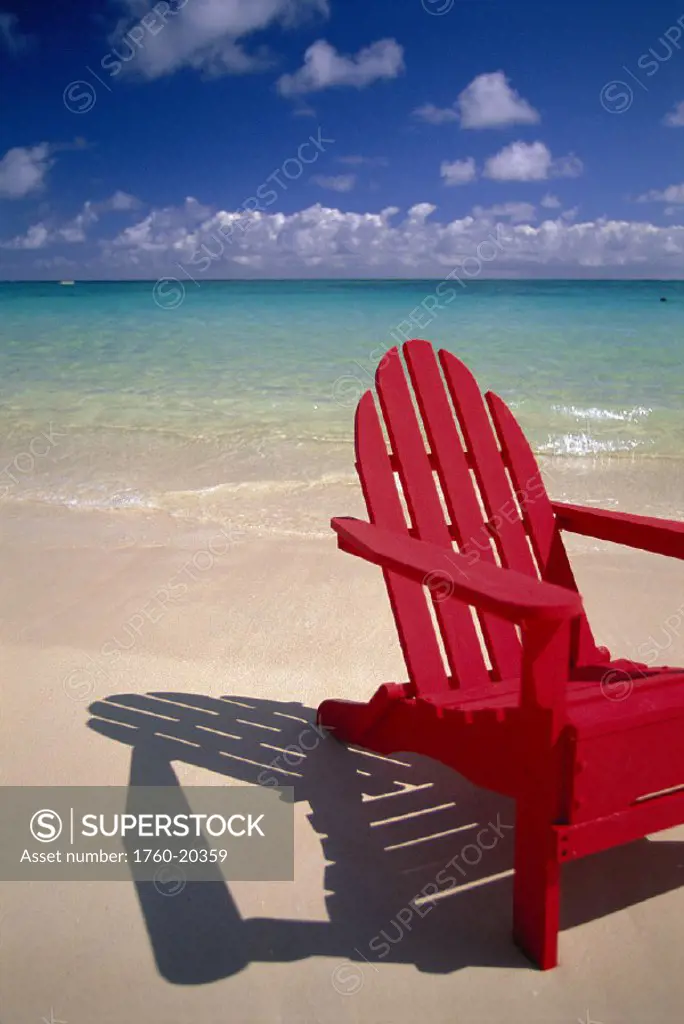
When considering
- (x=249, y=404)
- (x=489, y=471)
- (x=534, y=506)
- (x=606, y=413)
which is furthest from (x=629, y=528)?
(x=249, y=404)

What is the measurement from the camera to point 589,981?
5.66ft

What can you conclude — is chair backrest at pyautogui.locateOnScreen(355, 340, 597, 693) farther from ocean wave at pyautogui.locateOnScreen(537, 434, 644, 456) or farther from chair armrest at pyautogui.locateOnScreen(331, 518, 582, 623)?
ocean wave at pyautogui.locateOnScreen(537, 434, 644, 456)

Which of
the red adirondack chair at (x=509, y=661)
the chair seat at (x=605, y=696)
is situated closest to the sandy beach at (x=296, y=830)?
the red adirondack chair at (x=509, y=661)

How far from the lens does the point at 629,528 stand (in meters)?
2.39

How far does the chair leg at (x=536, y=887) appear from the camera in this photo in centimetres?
167

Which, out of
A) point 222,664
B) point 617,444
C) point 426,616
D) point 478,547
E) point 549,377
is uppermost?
point 549,377

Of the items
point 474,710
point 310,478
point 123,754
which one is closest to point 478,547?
point 474,710

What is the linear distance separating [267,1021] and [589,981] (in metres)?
0.69

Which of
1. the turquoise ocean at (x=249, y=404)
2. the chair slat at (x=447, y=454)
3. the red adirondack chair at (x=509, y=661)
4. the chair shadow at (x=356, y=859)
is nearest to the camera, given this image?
the red adirondack chair at (x=509, y=661)

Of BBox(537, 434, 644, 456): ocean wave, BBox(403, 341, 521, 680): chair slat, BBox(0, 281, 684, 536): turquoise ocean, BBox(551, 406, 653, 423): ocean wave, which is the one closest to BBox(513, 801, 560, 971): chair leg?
BBox(403, 341, 521, 680): chair slat

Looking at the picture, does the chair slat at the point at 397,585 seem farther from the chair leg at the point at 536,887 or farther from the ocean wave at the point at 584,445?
the ocean wave at the point at 584,445

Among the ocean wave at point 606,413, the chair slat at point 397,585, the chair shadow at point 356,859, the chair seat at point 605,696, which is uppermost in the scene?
the ocean wave at point 606,413

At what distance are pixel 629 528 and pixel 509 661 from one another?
54cm

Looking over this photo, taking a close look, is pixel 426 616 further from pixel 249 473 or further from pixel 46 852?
pixel 249 473
